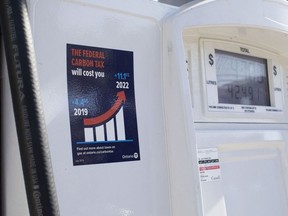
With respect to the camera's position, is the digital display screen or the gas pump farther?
the digital display screen

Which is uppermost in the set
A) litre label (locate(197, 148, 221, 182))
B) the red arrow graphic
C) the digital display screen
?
the digital display screen

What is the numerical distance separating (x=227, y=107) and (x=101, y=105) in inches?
24.3

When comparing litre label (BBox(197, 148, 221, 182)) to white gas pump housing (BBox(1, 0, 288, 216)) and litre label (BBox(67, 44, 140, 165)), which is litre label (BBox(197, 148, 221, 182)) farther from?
litre label (BBox(67, 44, 140, 165))

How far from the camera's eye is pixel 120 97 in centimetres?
111

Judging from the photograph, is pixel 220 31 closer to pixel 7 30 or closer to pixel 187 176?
pixel 187 176

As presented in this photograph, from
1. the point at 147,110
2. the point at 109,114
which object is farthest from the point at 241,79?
the point at 109,114

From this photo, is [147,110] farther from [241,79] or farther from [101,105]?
[241,79]

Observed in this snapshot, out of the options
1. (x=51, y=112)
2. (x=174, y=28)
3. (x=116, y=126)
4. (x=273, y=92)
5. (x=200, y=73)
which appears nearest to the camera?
(x=51, y=112)

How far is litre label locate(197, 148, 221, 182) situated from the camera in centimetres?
133

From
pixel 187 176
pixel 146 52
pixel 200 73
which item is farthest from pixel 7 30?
pixel 200 73

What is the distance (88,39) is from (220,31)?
57cm

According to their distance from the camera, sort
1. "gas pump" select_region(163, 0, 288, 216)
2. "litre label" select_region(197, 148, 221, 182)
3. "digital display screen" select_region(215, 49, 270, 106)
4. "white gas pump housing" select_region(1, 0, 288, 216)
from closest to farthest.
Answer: "white gas pump housing" select_region(1, 0, 288, 216), "gas pump" select_region(163, 0, 288, 216), "litre label" select_region(197, 148, 221, 182), "digital display screen" select_region(215, 49, 270, 106)

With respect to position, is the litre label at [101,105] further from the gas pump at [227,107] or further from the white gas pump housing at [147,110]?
the gas pump at [227,107]

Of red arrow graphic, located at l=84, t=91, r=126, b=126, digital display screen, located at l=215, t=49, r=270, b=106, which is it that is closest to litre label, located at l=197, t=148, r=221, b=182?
digital display screen, located at l=215, t=49, r=270, b=106
